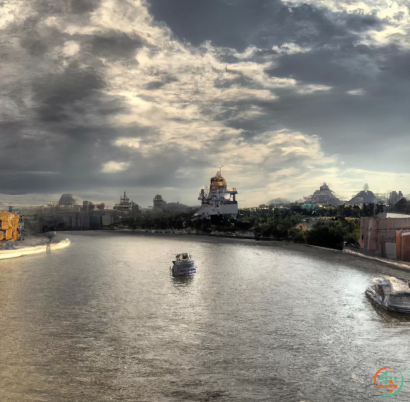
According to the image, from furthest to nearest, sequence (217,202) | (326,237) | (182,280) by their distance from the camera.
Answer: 1. (217,202)
2. (326,237)
3. (182,280)

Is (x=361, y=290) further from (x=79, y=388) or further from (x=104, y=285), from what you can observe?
(x=79, y=388)

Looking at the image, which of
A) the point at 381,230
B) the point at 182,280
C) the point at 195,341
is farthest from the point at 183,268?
the point at 381,230

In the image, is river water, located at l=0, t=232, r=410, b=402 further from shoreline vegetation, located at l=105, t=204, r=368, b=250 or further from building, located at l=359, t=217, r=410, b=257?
shoreline vegetation, located at l=105, t=204, r=368, b=250

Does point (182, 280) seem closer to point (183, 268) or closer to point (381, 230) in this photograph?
point (183, 268)

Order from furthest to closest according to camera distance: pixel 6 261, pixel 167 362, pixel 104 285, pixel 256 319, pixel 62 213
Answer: pixel 62 213, pixel 6 261, pixel 104 285, pixel 256 319, pixel 167 362

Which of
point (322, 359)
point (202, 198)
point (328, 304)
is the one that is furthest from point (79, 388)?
point (202, 198)

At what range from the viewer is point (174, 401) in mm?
11477

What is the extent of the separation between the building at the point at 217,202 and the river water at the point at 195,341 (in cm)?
11016

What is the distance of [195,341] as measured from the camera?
55.1 feet

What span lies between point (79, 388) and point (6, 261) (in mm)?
41126

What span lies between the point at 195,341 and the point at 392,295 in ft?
37.9

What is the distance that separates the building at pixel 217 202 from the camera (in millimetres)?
143500

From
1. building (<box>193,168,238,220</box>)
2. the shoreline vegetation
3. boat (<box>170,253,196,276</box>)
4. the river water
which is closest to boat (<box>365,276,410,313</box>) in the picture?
the river water

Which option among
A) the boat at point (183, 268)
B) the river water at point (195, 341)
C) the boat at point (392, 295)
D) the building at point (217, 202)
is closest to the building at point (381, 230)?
the river water at point (195, 341)
